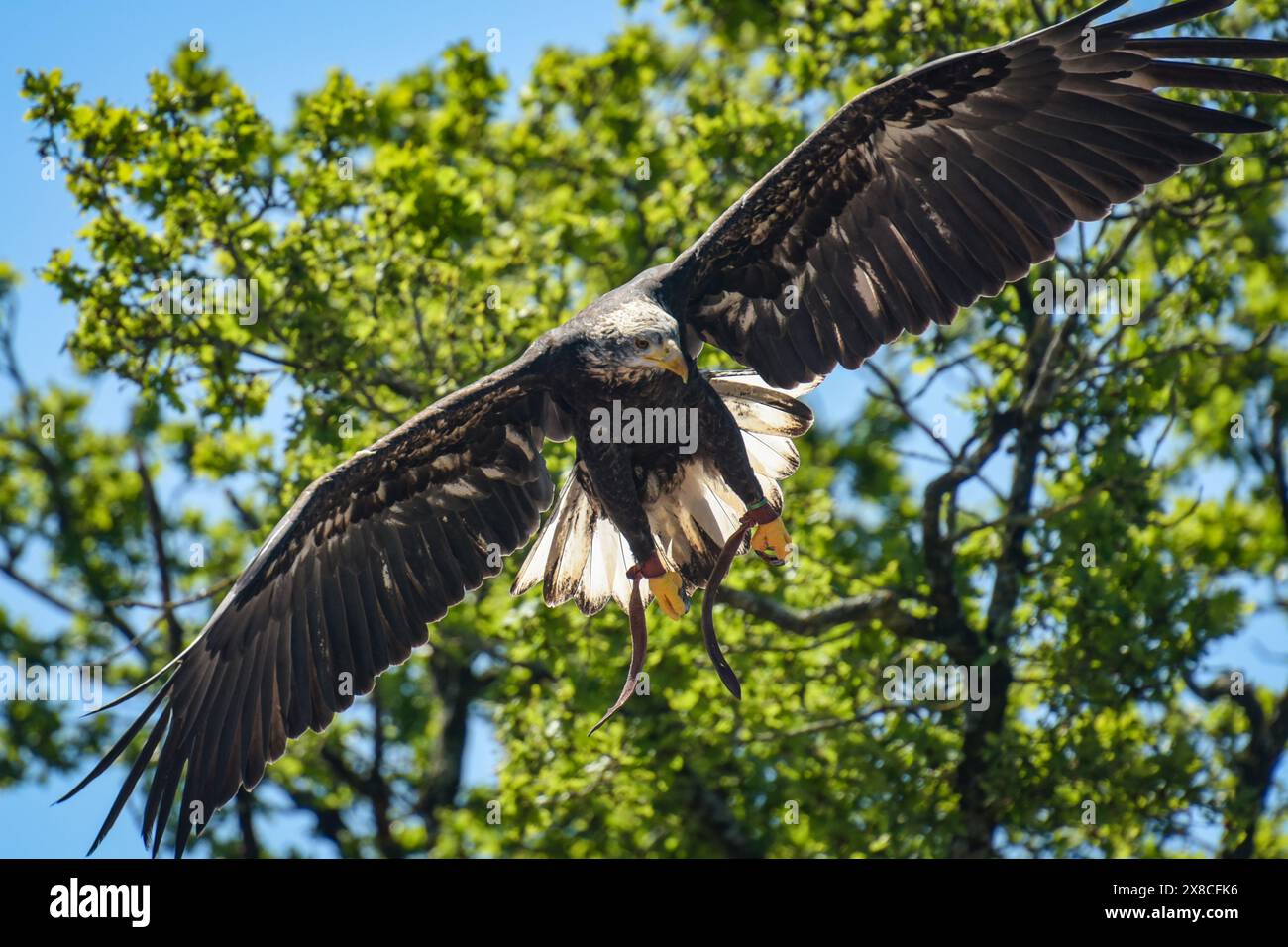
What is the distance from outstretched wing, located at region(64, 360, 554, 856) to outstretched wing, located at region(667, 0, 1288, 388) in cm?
122

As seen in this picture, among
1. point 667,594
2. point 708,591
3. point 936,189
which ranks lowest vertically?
point 708,591

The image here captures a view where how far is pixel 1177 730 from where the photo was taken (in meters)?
11.6

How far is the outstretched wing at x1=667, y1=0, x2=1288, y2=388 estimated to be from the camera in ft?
24.1

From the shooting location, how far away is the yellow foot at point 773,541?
25.0 ft

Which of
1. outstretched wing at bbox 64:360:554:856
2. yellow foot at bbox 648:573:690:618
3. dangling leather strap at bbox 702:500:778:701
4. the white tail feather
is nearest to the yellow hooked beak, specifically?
dangling leather strap at bbox 702:500:778:701

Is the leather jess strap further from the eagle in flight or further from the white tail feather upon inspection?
the white tail feather

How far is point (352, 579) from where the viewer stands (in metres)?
8.48

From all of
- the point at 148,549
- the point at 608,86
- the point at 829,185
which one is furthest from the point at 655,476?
the point at 148,549

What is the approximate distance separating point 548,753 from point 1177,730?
453cm

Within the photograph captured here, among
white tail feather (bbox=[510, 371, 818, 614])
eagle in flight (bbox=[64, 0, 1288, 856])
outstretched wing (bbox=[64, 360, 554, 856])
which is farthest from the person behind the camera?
white tail feather (bbox=[510, 371, 818, 614])

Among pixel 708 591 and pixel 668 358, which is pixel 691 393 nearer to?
pixel 668 358

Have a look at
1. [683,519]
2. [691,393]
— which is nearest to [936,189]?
[691,393]

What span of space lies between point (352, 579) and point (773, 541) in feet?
7.60
